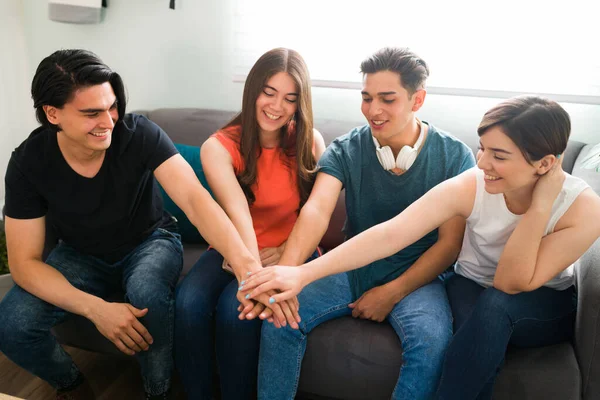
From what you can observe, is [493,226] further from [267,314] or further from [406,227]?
[267,314]

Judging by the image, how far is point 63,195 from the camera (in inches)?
59.9

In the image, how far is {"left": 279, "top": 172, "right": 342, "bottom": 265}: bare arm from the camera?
1.49m

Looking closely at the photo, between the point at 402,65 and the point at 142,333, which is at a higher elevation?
the point at 402,65

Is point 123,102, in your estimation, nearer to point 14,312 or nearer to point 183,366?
point 14,312

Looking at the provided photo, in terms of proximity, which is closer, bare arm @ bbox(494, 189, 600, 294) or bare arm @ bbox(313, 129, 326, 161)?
bare arm @ bbox(494, 189, 600, 294)

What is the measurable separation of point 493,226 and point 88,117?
1167 mm

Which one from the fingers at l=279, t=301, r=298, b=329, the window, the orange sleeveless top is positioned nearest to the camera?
the fingers at l=279, t=301, r=298, b=329

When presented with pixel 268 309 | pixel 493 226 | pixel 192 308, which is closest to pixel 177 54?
pixel 192 308

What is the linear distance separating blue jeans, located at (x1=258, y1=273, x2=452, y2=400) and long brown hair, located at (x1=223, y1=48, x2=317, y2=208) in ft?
1.27

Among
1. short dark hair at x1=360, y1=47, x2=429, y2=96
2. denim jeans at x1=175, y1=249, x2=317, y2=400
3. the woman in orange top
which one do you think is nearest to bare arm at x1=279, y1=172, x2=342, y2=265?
the woman in orange top

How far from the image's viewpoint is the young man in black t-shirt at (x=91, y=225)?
4.66ft

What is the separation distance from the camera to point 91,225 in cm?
157

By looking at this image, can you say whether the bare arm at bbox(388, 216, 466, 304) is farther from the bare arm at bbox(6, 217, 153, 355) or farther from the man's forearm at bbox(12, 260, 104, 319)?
the man's forearm at bbox(12, 260, 104, 319)

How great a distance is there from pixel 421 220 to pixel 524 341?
0.41m
